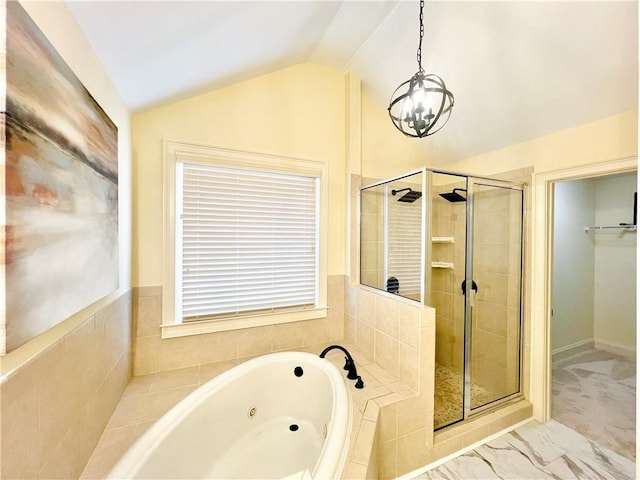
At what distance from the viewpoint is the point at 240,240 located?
212 cm

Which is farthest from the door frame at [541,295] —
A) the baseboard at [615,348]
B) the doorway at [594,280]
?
the baseboard at [615,348]

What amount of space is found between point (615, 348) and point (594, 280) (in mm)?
851

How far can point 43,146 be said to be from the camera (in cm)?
75

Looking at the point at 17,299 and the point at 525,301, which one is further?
the point at 525,301

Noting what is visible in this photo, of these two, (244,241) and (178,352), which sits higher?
(244,241)

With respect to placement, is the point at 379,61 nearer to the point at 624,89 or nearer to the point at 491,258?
the point at 624,89

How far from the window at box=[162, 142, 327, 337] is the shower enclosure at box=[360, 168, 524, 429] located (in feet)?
1.85

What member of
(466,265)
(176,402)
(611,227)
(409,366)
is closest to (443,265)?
(466,265)

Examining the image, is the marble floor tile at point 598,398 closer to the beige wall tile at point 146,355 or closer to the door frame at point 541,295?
the door frame at point 541,295

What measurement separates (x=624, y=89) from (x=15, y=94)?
281 centimetres

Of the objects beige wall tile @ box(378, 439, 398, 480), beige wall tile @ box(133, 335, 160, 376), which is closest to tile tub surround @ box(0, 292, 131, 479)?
beige wall tile @ box(133, 335, 160, 376)

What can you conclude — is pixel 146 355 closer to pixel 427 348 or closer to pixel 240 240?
pixel 240 240

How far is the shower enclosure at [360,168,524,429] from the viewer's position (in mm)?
2148

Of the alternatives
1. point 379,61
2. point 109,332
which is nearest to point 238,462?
point 109,332
